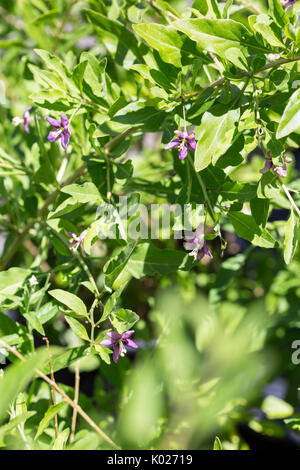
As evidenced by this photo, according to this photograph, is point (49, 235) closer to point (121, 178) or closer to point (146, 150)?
point (121, 178)

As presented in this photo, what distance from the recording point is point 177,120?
49 cm

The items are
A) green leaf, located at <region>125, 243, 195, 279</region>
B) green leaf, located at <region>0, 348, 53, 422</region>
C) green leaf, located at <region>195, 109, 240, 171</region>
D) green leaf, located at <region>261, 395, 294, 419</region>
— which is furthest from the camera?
green leaf, located at <region>261, 395, 294, 419</region>

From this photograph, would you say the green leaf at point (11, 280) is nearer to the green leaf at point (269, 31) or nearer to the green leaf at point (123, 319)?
the green leaf at point (123, 319)

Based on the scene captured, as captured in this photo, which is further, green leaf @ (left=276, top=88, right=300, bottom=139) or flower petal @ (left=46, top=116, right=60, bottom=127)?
flower petal @ (left=46, top=116, right=60, bottom=127)

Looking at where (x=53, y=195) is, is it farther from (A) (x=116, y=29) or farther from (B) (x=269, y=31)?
(B) (x=269, y=31)

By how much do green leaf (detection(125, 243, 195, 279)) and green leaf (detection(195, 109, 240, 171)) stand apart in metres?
0.13

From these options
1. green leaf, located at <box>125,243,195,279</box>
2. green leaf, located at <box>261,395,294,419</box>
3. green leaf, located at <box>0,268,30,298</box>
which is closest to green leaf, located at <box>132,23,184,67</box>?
green leaf, located at <box>125,243,195,279</box>

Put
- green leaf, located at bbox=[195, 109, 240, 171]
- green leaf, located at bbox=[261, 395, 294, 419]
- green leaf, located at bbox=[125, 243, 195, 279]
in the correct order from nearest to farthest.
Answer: green leaf, located at bbox=[195, 109, 240, 171] < green leaf, located at bbox=[125, 243, 195, 279] < green leaf, located at bbox=[261, 395, 294, 419]

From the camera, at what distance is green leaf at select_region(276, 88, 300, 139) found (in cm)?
39

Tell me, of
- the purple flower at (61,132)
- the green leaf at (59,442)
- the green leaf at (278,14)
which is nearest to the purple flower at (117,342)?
the green leaf at (59,442)

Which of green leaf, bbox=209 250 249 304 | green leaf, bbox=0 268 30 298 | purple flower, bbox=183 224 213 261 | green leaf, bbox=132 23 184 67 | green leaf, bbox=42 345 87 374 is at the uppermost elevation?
green leaf, bbox=132 23 184 67

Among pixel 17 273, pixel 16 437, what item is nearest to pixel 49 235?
pixel 17 273

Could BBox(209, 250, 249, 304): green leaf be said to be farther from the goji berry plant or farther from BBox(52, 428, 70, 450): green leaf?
BBox(52, 428, 70, 450): green leaf

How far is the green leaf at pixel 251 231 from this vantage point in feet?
1.63
